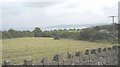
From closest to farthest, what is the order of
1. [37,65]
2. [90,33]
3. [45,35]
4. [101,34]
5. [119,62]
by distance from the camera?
[37,65], [119,62], [101,34], [90,33], [45,35]

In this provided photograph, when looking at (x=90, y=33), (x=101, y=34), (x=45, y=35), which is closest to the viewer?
(x=101, y=34)

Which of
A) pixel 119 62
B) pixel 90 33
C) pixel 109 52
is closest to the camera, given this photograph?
pixel 119 62

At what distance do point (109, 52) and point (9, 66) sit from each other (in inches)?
158

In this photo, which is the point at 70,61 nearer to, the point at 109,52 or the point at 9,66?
the point at 9,66

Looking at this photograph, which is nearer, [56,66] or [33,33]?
[56,66]

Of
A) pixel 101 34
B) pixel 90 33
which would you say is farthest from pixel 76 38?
pixel 101 34

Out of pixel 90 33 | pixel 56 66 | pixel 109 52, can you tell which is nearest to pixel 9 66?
pixel 56 66

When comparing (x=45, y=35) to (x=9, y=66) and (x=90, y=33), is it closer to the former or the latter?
(x=90, y=33)

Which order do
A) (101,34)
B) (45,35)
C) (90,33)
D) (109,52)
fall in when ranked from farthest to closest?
(45,35) < (90,33) < (101,34) < (109,52)

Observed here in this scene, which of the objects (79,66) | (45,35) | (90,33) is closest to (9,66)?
(79,66)

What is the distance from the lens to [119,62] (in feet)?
23.2

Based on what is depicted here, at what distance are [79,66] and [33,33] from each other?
1628 inches

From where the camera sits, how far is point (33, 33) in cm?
4781

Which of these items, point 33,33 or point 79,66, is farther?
point 33,33
